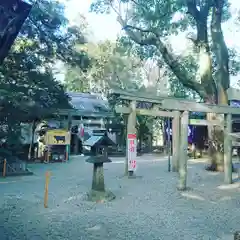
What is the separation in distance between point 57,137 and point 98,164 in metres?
10.3

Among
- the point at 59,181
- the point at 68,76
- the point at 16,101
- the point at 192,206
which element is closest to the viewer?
the point at 192,206

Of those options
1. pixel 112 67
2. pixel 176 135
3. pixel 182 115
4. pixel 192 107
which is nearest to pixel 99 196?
pixel 182 115

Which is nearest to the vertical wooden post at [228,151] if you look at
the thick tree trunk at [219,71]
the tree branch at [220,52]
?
the thick tree trunk at [219,71]

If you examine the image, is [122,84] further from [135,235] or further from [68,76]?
[135,235]

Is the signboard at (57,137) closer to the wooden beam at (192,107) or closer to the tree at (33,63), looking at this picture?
the tree at (33,63)

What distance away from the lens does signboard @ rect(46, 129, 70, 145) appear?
57.9 feet

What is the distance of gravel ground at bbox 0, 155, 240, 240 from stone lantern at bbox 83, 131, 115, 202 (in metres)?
0.31

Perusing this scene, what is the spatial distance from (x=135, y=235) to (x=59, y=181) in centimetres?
594

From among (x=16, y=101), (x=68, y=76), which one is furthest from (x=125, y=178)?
(x=68, y=76)

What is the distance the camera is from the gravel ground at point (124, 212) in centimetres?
530

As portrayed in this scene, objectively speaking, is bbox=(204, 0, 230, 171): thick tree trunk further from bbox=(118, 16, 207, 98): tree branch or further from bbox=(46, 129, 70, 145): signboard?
bbox=(46, 129, 70, 145): signboard

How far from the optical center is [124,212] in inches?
262

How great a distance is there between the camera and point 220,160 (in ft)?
42.8

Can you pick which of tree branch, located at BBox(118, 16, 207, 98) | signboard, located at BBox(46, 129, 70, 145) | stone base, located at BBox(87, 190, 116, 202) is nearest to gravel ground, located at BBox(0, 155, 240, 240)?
stone base, located at BBox(87, 190, 116, 202)
